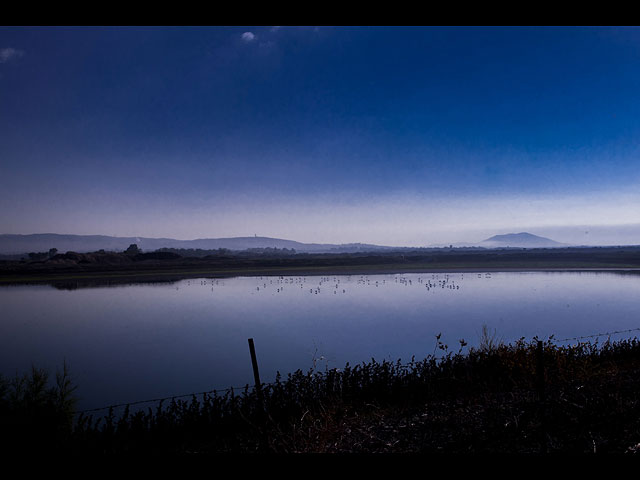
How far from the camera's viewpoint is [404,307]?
25.8m

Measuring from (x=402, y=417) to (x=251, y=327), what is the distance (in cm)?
1497

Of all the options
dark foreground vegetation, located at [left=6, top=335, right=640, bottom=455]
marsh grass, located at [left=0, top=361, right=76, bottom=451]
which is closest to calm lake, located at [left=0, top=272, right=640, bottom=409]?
marsh grass, located at [left=0, top=361, right=76, bottom=451]

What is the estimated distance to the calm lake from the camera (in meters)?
14.1

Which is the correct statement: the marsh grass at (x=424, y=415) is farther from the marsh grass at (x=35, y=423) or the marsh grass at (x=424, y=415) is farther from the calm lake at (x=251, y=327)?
the calm lake at (x=251, y=327)

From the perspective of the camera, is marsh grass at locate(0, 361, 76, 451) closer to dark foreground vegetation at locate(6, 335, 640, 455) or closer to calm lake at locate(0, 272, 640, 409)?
dark foreground vegetation at locate(6, 335, 640, 455)

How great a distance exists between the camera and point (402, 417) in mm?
7340

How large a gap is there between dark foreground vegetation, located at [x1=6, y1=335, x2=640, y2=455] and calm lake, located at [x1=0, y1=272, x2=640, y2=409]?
13.5 feet

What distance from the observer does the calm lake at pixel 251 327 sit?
14.1 metres

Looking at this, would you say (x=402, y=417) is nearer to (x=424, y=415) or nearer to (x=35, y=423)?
(x=424, y=415)

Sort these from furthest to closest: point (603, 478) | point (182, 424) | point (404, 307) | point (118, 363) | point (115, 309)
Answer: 1. point (115, 309)
2. point (404, 307)
3. point (118, 363)
4. point (182, 424)
5. point (603, 478)
